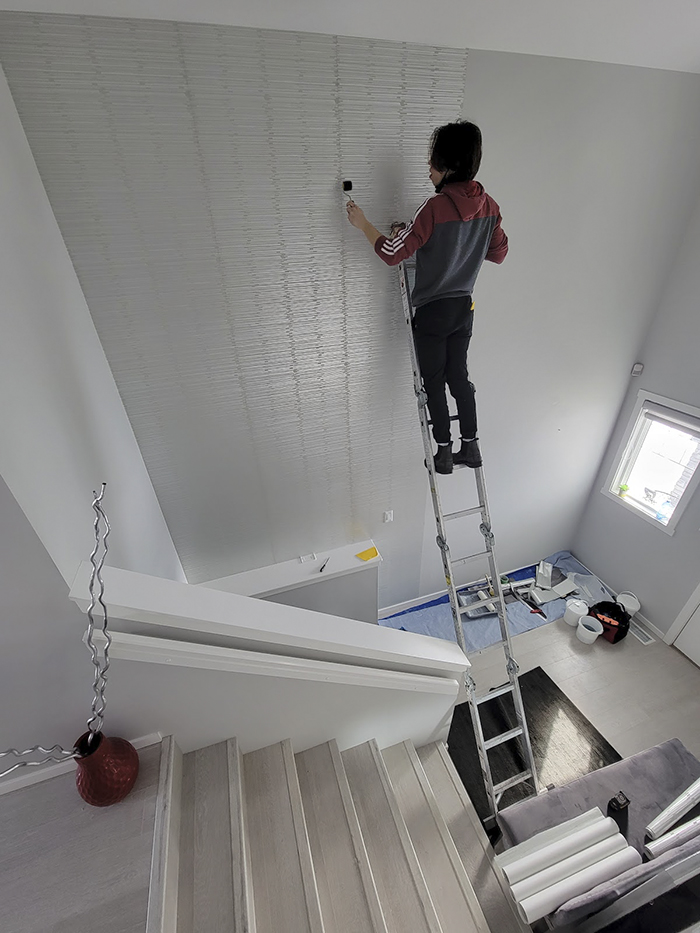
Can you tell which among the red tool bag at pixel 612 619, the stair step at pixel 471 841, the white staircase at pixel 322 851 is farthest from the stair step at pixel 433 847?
the red tool bag at pixel 612 619

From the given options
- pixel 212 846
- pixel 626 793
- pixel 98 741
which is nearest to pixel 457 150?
pixel 98 741

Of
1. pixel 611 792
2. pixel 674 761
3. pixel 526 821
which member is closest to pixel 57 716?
pixel 526 821

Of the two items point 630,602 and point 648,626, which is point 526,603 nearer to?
point 630,602

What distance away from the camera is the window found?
2.50 metres

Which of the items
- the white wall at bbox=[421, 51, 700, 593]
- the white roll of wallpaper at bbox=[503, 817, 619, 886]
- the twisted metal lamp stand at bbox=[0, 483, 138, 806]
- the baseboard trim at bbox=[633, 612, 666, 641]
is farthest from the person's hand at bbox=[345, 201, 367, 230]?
the baseboard trim at bbox=[633, 612, 666, 641]

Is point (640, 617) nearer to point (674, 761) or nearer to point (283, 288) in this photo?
point (674, 761)

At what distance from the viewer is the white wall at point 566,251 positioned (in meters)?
1.58

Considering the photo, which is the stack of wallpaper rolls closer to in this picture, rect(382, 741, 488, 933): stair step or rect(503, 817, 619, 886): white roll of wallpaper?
rect(503, 817, 619, 886): white roll of wallpaper

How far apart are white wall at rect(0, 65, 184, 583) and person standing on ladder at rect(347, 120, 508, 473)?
3.25ft

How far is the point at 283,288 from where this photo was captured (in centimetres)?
164

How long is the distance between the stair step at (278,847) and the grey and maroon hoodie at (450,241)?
1.86 metres

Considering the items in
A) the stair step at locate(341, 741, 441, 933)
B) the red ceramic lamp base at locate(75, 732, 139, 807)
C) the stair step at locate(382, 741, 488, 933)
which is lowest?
the stair step at locate(382, 741, 488, 933)

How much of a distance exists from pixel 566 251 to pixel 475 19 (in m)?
1.03

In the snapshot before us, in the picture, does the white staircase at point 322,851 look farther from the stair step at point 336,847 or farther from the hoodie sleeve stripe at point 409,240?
the hoodie sleeve stripe at point 409,240
